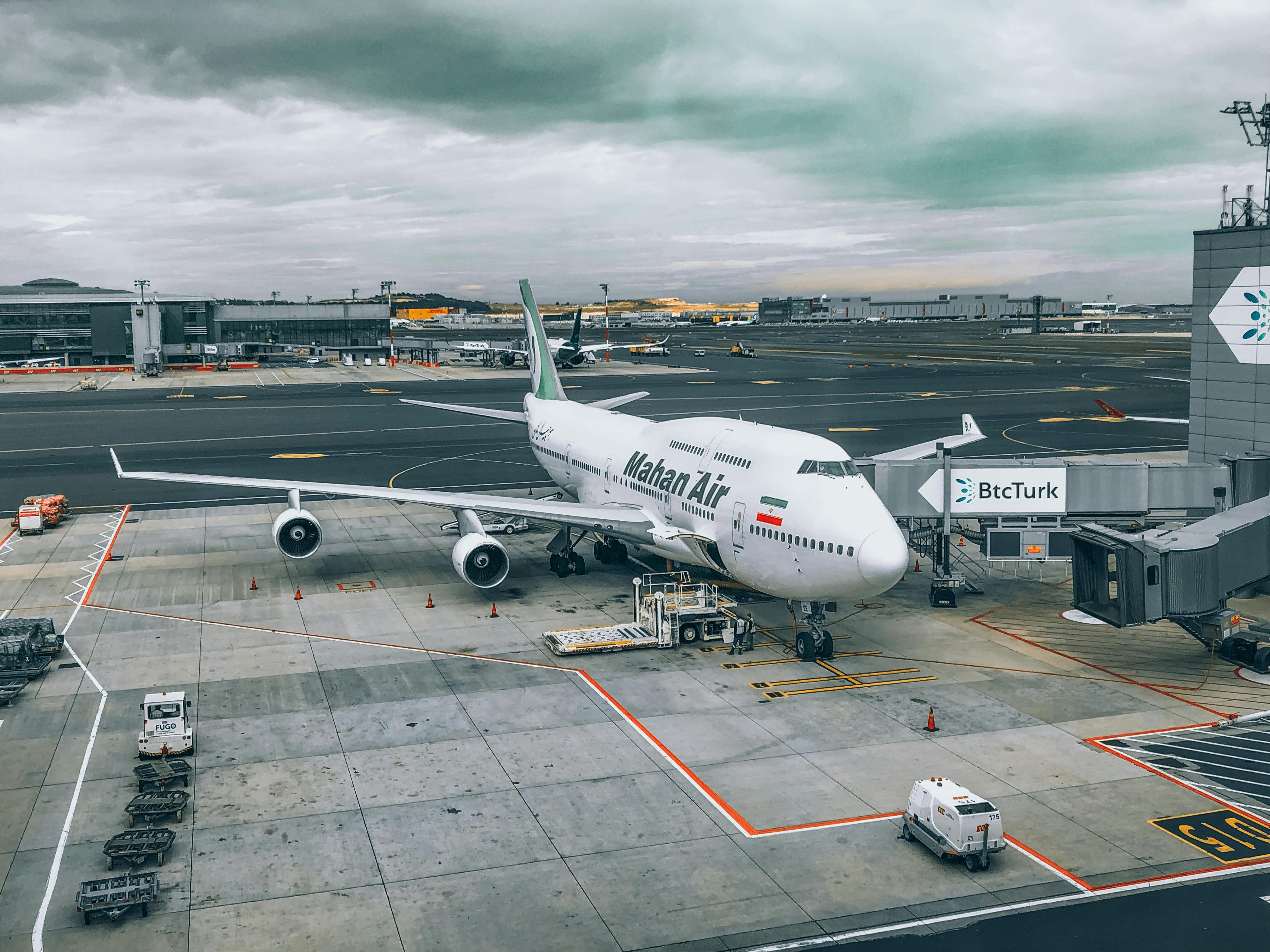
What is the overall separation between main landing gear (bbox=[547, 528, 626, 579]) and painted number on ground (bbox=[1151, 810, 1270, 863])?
27.2 m

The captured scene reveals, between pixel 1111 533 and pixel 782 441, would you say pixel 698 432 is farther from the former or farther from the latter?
pixel 1111 533

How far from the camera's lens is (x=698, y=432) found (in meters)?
40.4

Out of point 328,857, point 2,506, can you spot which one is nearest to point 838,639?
point 328,857

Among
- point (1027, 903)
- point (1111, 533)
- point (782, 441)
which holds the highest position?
point (782, 441)

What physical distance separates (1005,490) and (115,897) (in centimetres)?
3338

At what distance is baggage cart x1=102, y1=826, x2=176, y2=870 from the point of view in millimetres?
21438

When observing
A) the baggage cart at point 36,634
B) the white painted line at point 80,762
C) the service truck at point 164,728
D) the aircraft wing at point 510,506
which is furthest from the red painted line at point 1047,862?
the baggage cart at point 36,634

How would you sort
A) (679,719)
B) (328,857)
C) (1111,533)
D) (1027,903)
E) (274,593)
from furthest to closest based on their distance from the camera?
(274,593) → (1111,533) → (679,719) → (328,857) → (1027,903)

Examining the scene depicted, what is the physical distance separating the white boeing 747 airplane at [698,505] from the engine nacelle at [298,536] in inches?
2.3

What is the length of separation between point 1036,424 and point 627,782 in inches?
3138

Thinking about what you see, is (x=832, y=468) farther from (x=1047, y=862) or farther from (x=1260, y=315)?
(x=1260, y=315)

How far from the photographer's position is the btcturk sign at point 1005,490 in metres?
40.9

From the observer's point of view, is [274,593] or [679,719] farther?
[274,593]

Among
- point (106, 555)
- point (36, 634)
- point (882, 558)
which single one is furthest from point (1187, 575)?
point (106, 555)
